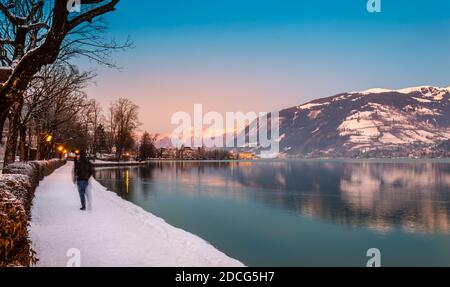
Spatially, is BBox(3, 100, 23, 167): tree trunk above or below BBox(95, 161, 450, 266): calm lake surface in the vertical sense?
above

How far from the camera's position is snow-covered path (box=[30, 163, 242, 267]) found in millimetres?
7906

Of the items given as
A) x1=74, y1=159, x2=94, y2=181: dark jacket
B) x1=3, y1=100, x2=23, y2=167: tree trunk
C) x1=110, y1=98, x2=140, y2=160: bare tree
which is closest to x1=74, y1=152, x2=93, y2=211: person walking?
x1=74, y1=159, x2=94, y2=181: dark jacket

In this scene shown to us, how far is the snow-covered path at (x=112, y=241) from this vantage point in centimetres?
791


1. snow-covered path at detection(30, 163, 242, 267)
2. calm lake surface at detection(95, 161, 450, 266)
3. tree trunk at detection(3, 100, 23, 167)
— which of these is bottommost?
calm lake surface at detection(95, 161, 450, 266)

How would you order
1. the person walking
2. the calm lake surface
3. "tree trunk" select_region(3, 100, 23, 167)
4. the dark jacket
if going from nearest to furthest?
the calm lake surface, the person walking, the dark jacket, "tree trunk" select_region(3, 100, 23, 167)

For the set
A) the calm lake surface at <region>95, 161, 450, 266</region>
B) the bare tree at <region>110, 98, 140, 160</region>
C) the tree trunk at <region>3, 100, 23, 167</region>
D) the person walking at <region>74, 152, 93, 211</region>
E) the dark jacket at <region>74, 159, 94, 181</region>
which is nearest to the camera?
the calm lake surface at <region>95, 161, 450, 266</region>

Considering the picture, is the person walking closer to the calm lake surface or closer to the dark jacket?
the dark jacket

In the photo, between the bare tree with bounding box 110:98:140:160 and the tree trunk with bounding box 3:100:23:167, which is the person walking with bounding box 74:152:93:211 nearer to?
the tree trunk with bounding box 3:100:23:167

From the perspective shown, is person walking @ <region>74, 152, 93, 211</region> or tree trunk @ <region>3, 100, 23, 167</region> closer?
person walking @ <region>74, 152, 93, 211</region>

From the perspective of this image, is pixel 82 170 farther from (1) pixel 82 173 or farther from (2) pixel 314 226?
(2) pixel 314 226

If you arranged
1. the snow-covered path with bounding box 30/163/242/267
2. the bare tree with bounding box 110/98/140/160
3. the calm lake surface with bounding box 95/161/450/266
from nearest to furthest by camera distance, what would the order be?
the snow-covered path with bounding box 30/163/242/267 → the calm lake surface with bounding box 95/161/450/266 → the bare tree with bounding box 110/98/140/160

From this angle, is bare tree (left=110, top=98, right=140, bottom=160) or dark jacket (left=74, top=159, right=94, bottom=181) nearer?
dark jacket (left=74, top=159, right=94, bottom=181)

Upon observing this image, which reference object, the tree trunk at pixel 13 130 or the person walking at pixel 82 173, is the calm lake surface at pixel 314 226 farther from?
the tree trunk at pixel 13 130
